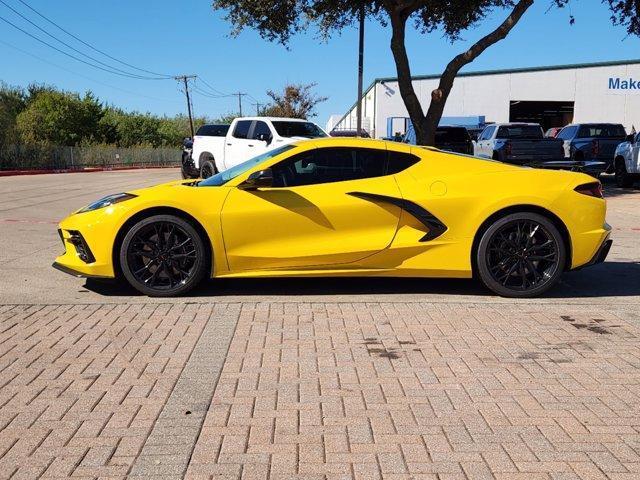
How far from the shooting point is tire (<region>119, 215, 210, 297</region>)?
5656 mm

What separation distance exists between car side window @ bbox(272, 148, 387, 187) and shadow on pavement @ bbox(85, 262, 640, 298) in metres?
1.07

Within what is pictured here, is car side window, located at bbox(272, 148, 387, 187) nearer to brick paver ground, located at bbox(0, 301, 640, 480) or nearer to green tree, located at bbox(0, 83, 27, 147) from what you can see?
brick paver ground, located at bbox(0, 301, 640, 480)

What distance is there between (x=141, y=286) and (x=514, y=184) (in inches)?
139

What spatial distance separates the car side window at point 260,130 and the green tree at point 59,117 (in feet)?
139

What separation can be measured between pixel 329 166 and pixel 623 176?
15.4 m

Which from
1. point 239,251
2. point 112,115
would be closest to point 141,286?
point 239,251

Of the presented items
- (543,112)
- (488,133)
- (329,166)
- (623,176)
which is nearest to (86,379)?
(329,166)

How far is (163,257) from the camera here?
18.7ft

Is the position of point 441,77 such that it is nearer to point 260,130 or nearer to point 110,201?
point 260,130

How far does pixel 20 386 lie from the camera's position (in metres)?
3.72

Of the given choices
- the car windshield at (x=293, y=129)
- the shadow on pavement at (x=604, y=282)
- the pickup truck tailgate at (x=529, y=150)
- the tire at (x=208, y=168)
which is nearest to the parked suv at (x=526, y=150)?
the pickup truck tailgate at (x=529, y=150)

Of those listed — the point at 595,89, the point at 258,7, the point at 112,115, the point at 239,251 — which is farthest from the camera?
the point at 112,115

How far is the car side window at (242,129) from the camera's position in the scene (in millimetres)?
16844

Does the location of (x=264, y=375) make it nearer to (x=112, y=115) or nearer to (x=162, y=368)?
(x=162, y=368)
